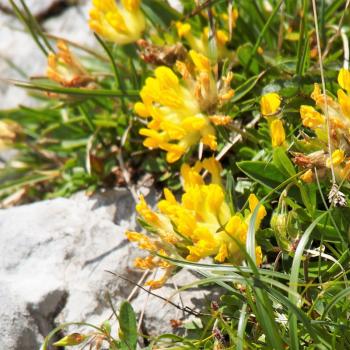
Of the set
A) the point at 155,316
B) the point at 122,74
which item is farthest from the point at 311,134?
the point at 122,74

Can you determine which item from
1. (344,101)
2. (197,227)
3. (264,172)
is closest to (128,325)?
(197,227)

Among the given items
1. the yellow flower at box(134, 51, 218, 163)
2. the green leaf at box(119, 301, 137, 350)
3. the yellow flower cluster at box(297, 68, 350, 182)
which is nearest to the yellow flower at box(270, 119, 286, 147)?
the yellow flower cluster at box(297, 68, 350, 182)

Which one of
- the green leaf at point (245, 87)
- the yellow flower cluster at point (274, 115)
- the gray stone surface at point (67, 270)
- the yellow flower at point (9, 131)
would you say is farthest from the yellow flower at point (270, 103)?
the yellow flower at point (9, 131)

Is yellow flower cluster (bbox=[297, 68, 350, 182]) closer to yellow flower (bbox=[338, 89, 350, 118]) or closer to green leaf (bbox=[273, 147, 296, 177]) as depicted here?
yellow flower (bbox=[338, 89, 350, 118])

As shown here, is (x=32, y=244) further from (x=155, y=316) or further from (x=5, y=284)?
(x=155, y=316)

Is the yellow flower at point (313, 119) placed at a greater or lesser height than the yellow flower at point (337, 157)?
greater

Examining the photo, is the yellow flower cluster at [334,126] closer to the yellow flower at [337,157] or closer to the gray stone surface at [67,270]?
the yellow flower at [337,157]

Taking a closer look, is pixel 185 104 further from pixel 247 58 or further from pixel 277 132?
pixel 247 58
